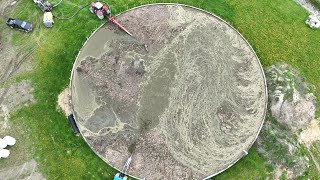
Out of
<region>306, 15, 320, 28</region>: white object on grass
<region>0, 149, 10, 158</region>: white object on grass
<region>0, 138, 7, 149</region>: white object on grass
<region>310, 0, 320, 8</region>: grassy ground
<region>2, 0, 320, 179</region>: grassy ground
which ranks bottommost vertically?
<region>0, 149, 10, 158</region>: white object on grass

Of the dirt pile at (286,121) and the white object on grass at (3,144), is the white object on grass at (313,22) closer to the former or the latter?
the dirt pile at (286,121)

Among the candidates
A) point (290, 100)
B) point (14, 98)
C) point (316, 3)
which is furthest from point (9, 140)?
point (316, 3)

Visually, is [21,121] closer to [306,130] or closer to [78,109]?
[78,109]

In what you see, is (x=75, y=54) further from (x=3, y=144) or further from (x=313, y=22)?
(x=313, y=22)

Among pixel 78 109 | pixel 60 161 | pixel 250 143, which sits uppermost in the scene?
pixel 250 143

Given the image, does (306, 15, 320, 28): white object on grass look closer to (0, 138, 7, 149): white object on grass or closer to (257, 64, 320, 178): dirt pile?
(257, 64, 320, 178): dirt pile

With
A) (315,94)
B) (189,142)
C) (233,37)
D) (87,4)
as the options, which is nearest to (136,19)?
(87,4)

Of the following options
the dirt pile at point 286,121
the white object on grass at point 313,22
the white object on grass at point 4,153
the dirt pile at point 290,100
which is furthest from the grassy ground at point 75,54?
the white object on grass at point 4,153

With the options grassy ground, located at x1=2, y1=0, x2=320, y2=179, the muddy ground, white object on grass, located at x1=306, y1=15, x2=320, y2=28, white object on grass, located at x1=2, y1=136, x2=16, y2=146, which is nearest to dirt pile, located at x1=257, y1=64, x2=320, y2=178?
grassy ground, located at x1=2, y1=0, x2=320, y2=179
